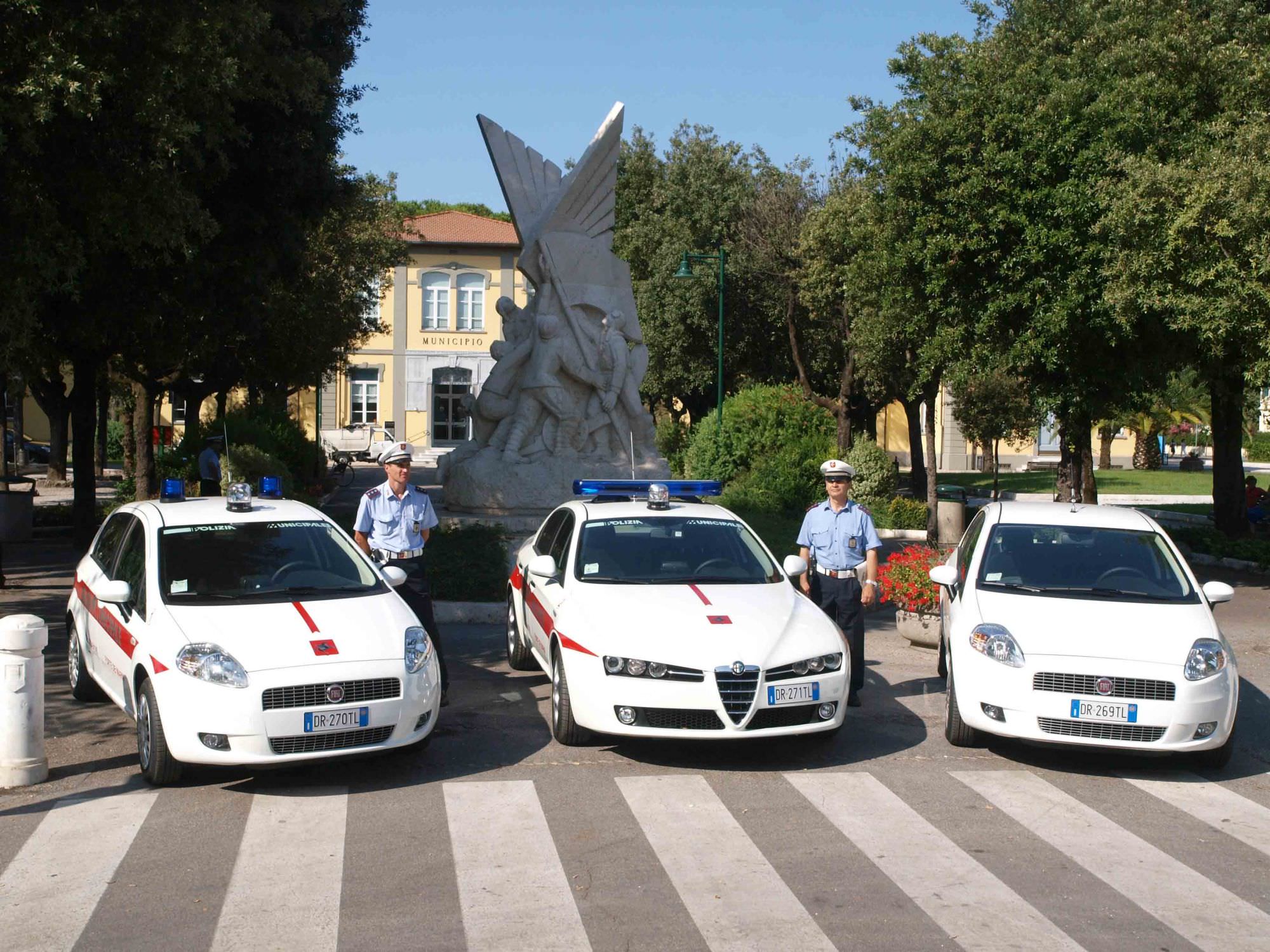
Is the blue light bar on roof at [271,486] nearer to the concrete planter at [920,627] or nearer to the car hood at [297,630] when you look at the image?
the car hood at [297,630]

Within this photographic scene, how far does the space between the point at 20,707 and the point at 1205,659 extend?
6691 mm

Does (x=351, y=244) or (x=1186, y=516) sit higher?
(x=351, y=244)

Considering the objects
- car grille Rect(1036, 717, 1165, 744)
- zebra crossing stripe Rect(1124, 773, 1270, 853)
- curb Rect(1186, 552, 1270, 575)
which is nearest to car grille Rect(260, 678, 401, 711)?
car grille Rect(1036, 717, 1165, 744)

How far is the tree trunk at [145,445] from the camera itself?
73.7ft

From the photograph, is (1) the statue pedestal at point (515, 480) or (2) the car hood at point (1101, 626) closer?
(2) the car hood at point (1101, 626)

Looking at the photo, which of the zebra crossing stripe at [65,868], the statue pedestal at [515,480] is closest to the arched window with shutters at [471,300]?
the statue pedestal at [515,480]

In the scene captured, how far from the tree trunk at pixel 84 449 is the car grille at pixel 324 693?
13231 mm

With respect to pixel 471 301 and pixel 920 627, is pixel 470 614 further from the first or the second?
pixel 471 301

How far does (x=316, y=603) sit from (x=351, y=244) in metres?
26.0

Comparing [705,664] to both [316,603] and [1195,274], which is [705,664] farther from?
[1195,274]

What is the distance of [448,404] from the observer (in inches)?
2376

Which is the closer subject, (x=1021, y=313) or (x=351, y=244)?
(x=1021, y=313)

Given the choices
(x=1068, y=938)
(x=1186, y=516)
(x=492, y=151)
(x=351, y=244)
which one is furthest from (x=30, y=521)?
(x=1186, y=516)

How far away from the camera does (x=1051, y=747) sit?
27.0 feet
